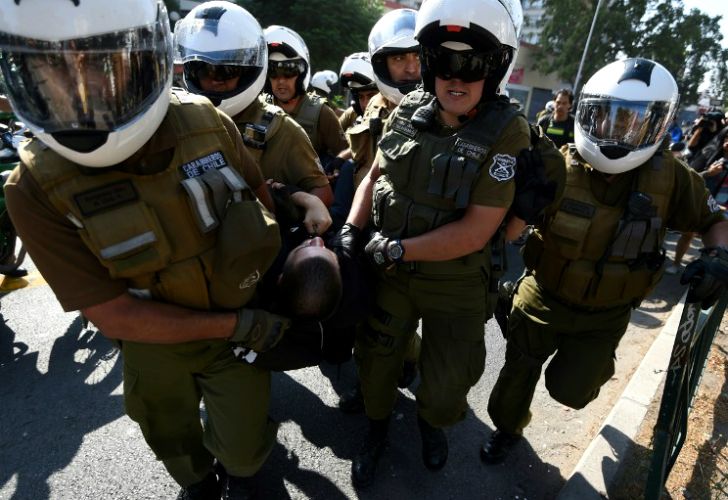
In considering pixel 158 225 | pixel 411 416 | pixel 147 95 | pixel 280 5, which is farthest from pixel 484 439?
pixel 280 5

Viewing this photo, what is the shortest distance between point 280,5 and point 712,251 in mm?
18670

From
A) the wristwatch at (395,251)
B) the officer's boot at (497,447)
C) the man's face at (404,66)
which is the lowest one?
the officer's boot at (497,447)

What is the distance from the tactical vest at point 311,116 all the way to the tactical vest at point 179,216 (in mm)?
1596

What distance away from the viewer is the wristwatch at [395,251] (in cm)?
181

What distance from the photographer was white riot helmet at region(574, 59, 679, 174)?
1.94 metres

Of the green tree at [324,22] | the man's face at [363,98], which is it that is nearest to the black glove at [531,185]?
the man's face at [363,98]

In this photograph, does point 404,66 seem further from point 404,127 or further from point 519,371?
point 519,371

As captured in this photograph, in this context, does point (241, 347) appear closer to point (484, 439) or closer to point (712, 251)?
point (484, 439)

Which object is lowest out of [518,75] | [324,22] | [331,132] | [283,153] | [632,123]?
[518,75]

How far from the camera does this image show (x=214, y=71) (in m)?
2.22

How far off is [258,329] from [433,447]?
3.94ft

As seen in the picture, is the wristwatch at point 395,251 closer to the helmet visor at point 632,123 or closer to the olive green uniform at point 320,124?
the helmet visor at point 632,123

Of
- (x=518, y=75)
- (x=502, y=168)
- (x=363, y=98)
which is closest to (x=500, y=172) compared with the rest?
(x=502, y=168)

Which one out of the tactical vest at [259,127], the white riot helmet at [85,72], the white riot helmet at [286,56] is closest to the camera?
the white riot helmet at [85,72]
